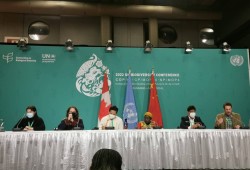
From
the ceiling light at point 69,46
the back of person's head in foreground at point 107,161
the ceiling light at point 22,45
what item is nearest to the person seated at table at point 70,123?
the ceiling light at point 69,46

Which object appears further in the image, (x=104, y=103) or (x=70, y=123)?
(x=104, y=103)

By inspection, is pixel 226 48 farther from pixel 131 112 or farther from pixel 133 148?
pixel 133 148

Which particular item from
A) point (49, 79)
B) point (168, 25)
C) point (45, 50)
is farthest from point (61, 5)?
point (168, 25)

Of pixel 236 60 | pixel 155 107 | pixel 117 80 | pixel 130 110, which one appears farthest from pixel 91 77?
pixel 236 60

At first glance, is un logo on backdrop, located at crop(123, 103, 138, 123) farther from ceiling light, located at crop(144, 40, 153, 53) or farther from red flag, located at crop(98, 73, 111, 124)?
ceiling light, located at crop(144, 40, 153, 53)

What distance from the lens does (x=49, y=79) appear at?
6535 millimetres

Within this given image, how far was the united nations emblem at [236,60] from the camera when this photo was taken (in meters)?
7.08

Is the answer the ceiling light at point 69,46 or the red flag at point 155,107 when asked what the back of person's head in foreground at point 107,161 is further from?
the ceiling light at point 69,46

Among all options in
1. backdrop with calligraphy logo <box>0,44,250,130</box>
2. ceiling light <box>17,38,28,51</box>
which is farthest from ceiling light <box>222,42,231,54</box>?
ceiling light <box>17,38,28,51</box>

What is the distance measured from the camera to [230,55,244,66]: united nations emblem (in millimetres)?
7078

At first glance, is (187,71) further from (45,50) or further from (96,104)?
(45,50)

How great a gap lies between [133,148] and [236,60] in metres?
4.73

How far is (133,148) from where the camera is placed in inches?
131

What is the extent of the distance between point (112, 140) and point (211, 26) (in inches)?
287
